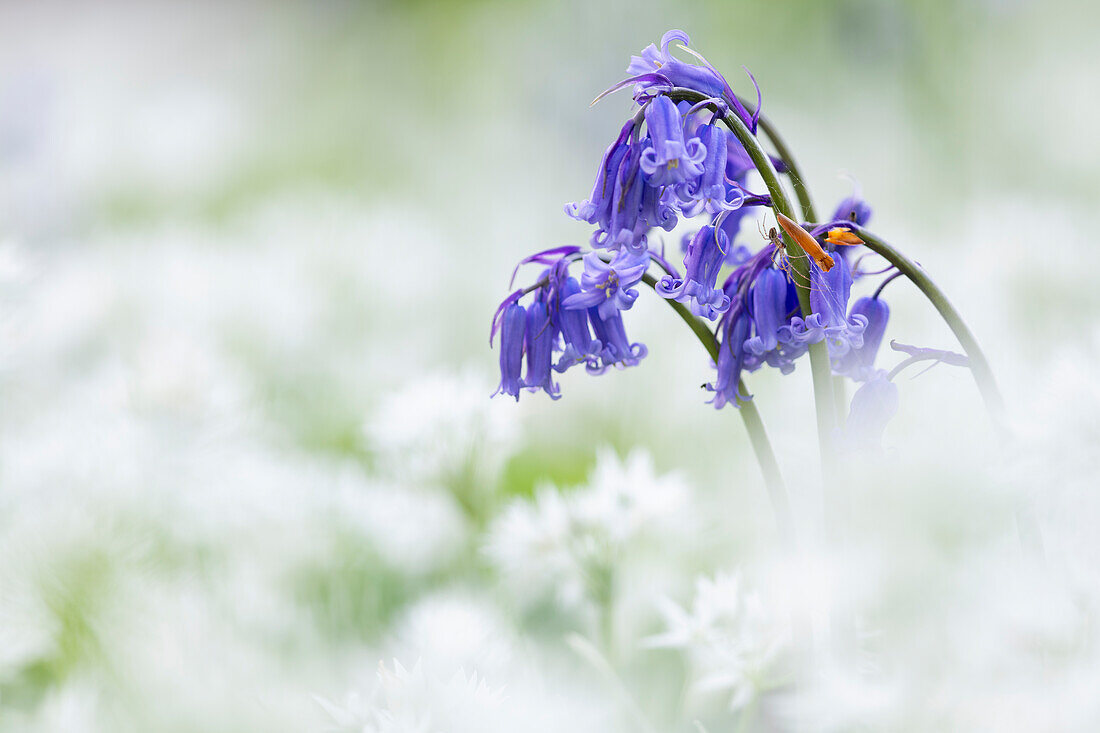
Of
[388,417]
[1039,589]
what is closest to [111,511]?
[388,417]

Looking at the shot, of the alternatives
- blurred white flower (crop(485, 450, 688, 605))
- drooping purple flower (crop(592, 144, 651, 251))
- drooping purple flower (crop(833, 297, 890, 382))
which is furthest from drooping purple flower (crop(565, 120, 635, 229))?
blurred white flower (crop(485, 450, 688, 605))

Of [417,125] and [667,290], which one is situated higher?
[417,125]

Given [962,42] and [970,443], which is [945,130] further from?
[970,443]

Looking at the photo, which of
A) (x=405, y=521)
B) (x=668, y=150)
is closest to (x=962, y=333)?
(x=668, y=150)

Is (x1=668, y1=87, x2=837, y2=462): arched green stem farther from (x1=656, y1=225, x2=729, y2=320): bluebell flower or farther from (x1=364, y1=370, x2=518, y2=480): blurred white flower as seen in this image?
(x1=364, y1=370, x2=518, y2=480): blurred white flower

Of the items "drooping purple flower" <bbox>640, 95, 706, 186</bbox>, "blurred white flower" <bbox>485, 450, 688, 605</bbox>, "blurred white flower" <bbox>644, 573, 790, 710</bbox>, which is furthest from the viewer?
"blurred white flower" <bbox>485, 450, 688, 605</bbox>

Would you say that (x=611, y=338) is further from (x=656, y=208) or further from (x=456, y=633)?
(x=456, y=633)
